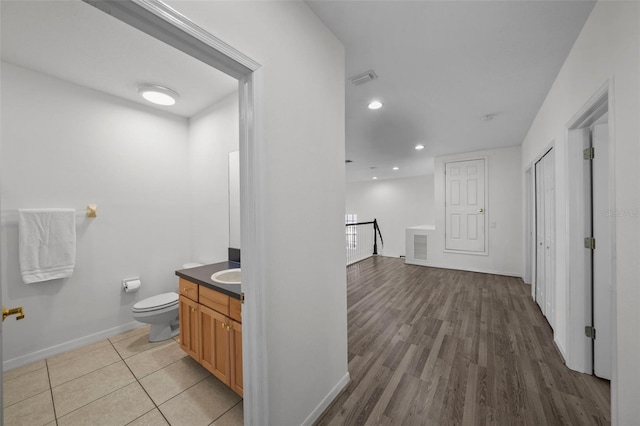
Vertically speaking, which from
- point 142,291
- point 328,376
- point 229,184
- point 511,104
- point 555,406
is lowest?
point 555,406

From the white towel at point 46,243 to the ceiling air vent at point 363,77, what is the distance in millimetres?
2975

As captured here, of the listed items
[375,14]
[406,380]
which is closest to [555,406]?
[406,380]

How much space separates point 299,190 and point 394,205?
7.79 metres

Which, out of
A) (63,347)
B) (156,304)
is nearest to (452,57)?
(156,304)

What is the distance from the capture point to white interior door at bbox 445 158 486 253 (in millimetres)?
5203

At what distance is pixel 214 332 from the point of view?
199cm

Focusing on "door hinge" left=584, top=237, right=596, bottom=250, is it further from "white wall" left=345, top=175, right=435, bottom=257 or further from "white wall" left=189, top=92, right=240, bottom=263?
"white wall" left=345, top=175, right=435, bottom=257

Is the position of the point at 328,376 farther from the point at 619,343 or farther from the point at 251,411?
the point at 619,343

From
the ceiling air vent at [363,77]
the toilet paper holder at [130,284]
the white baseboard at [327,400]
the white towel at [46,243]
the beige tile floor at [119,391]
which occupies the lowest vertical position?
the beige tile floor at [119,391]

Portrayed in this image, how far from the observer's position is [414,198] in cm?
855

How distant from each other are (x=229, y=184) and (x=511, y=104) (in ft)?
11.1

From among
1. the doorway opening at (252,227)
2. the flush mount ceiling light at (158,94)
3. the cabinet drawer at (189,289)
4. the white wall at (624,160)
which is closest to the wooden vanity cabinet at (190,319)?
the cabinet drawer at (189,289)

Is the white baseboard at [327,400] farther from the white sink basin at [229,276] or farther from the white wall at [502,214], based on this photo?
the white wall at [502,214]

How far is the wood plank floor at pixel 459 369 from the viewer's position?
177cm
